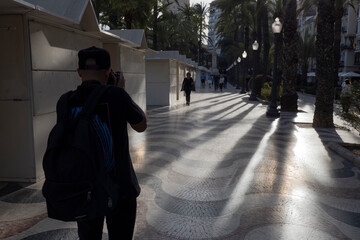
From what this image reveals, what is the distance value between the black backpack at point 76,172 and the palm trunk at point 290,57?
584 inches

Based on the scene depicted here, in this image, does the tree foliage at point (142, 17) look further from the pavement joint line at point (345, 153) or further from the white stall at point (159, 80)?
the pavement joint line at point (345, 153)

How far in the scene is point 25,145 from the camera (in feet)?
16.8

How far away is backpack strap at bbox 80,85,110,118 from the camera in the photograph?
1907 millimetres

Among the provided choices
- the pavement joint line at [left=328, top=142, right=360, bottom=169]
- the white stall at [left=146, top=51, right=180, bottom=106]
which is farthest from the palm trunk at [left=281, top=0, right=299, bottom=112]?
the pavement joint line at [left=328, top=142, right=360, bottom=169]

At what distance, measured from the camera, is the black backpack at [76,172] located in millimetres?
1816

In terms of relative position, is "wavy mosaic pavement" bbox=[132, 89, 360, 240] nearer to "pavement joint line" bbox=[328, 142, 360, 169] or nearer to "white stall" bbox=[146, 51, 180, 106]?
"pavement joint line" bbox=[328, 142, 360, 169]

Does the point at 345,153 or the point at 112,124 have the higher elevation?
the point at 112,124

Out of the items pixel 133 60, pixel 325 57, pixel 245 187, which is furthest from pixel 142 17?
pixel 245 187

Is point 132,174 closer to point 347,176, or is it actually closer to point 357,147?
point 347,176

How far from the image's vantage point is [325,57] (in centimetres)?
1026

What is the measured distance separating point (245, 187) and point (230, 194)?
1.27ft

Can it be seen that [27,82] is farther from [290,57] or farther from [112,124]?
[290,57]

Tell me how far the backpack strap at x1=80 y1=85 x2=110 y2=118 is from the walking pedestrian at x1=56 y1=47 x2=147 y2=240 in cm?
3

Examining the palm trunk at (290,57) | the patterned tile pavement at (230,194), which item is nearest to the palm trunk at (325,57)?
the patterned tile pavement at (230,194)
